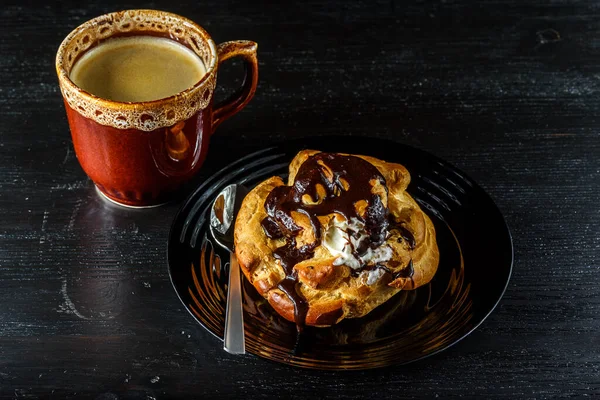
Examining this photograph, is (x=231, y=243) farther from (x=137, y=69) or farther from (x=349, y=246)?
(x=137, y=69)

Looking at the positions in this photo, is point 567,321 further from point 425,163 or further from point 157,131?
point 157,131

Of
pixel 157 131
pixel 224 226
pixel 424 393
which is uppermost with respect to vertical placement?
pixel 157 131

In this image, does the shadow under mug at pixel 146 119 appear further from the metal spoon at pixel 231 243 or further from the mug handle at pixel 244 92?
the metal spoon at pixel 231 243

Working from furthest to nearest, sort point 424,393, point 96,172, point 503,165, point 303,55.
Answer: point 303,55 → point 503,165 → point 96,172 → point 424,393

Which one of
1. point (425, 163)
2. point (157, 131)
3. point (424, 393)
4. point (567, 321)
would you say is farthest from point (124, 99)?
point (567, 321)

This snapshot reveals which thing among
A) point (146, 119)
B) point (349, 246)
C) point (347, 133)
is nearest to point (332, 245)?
point (349, 246)

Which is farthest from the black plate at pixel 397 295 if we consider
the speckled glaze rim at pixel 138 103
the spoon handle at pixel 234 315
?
the speckled glaze rim at pixel 138 103

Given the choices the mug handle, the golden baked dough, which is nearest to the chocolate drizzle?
the golden baked dough
